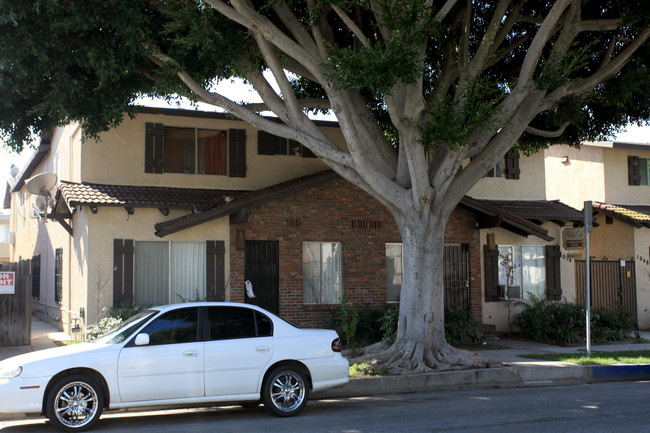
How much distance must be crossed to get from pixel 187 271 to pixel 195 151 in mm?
3054

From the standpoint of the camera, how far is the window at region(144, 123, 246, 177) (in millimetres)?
16453

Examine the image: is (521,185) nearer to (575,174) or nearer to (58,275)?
(575,174)

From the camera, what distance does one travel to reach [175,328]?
8680 mm

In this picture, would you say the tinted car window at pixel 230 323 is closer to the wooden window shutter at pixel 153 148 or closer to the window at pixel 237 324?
the window at pixel 237 324

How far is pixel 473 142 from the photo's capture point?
12.0 meters

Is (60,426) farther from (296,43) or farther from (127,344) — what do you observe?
(296,43)

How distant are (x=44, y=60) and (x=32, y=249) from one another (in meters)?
16.0

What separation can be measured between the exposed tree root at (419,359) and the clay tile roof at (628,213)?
31.9 feet

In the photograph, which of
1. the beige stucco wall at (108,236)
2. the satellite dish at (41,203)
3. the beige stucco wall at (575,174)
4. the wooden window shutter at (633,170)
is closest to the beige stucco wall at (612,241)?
the beige stucco wall at (575,174)

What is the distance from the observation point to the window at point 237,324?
8.85 metres

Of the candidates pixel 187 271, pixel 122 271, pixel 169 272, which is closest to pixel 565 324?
pixel 187 271

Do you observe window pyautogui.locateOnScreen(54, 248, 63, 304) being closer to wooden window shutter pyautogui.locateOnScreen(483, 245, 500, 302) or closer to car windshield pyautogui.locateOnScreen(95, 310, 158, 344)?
car windshield pyautogui.locateOnScreen(95, 310, 158, 344)

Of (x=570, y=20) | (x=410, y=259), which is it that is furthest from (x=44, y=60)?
(x=570, y=20)

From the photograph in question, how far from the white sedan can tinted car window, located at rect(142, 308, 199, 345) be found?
0.04ft
